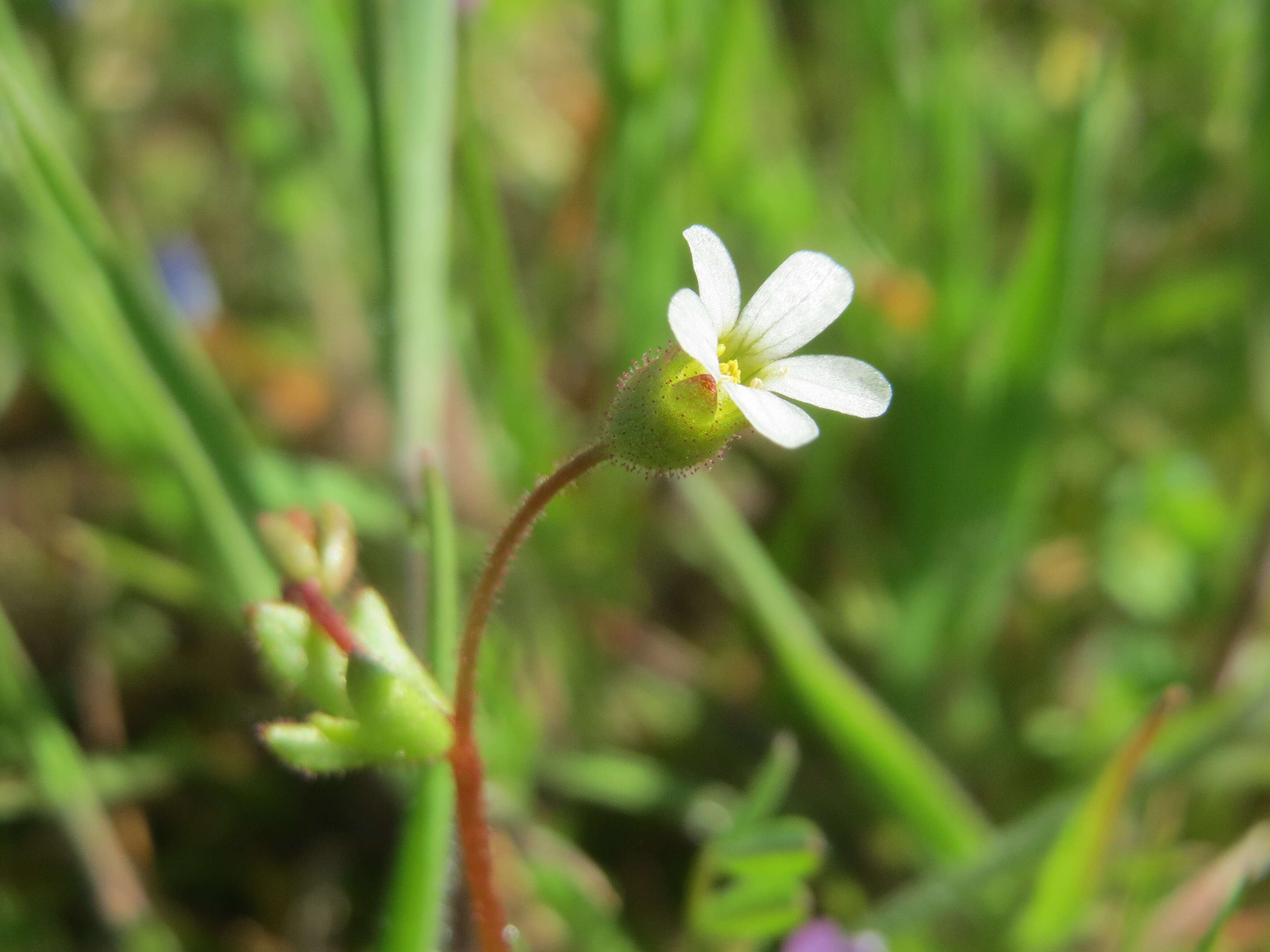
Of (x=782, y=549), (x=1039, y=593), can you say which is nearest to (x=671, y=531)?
(x=782, y=549)

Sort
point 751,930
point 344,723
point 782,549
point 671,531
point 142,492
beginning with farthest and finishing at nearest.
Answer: point 671,531 → point 782,549 → point 142,492 → point 751,930 → point 344,723

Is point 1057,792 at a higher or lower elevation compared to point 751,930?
higher

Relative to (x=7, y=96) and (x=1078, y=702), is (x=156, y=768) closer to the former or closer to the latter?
(x=7, y=96)

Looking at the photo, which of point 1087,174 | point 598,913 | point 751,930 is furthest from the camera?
point 1087,174

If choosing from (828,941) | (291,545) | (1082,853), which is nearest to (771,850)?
(828,941)

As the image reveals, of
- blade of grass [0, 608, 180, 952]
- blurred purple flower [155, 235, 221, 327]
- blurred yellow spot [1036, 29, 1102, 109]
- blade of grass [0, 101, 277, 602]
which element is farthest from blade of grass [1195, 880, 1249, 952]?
blurred purple flower [155, 235, 221, 327]

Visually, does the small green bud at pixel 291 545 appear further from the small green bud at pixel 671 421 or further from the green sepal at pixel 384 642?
the small green bud at pixel 671 421

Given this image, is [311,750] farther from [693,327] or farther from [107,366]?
[107,366]

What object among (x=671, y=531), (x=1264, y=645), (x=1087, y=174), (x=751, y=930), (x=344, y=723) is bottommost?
(x=751, y=930)
